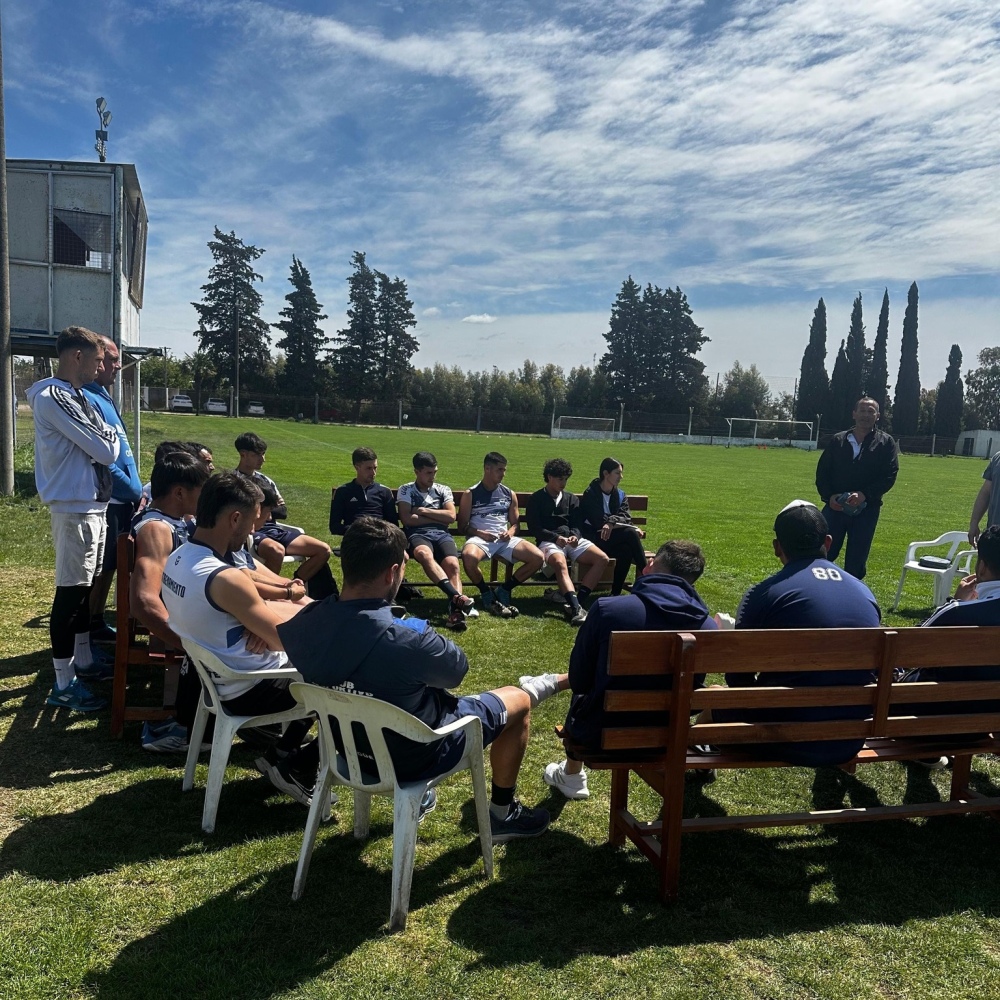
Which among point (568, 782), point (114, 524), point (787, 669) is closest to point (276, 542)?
point (114, 524)

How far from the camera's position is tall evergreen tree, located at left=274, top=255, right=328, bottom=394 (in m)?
66.4

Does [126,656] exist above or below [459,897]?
above

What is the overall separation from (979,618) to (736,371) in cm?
7643

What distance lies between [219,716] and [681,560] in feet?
7.49

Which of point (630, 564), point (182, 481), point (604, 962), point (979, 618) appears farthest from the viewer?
point (630, 564)

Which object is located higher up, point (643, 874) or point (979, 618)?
point (979, 618)

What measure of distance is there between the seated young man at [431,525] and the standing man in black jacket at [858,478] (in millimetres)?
3804

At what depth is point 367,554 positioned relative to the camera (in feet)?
9.30

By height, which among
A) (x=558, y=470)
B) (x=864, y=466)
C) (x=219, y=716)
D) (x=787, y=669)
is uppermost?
(x=864, y=466)

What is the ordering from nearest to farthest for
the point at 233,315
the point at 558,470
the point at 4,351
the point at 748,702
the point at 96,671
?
the point at 748,702, the point at 96,671, the point at 558,470, the point at 4,351, the point at 233,315

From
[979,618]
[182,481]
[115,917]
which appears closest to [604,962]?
[115,917]

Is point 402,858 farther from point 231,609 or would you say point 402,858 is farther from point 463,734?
point 231,609

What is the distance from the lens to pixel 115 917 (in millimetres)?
2820

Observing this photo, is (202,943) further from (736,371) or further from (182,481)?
(736,371)
